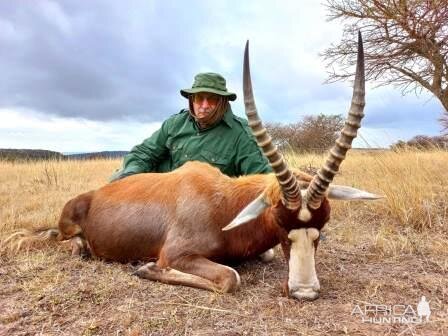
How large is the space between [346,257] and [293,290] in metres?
1.30

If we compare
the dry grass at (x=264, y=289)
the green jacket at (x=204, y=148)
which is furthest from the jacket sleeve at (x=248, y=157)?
the dry grass at (x=264, y=289)

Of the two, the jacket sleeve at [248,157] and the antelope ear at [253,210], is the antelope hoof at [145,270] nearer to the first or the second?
the antelope ear at [253,210]

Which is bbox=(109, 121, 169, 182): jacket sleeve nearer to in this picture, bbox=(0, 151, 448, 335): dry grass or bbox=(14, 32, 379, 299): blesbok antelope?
bbox=(14, 32, 379, 299): blesbok antelope

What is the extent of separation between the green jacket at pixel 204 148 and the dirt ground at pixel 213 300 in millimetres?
1366

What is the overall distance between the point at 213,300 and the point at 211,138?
7.86 feet

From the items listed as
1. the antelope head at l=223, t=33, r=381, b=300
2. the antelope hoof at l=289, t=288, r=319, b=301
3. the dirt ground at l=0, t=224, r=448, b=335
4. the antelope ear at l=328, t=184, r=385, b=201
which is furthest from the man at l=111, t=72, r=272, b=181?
the antelope hoof at l=289, t=288, r=319, b=301

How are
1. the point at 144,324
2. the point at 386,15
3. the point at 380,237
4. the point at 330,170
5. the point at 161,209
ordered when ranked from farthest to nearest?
the point at 386,15 → the point at 380,237 → the point at 161,209 → the point at 330,170 → the point at 144,324

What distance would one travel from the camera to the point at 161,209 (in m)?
4.16

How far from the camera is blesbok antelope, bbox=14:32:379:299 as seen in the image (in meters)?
3.23

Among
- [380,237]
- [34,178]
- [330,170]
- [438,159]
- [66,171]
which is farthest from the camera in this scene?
[66,171]

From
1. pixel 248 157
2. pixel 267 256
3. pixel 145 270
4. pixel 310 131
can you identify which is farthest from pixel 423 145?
pixel 145 270

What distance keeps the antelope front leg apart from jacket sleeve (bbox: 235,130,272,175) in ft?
5.53

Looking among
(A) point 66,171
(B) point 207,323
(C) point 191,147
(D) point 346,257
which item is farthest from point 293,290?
(A) point 66,171

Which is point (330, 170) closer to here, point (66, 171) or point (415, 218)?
point (415, 218)
